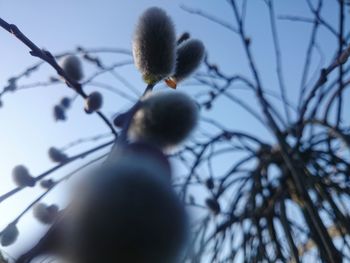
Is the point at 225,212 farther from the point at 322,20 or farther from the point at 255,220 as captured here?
the point at 322,20

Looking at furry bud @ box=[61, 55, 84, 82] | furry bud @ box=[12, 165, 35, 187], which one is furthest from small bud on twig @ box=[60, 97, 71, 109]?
furry bud @ box=[12, 165, 35, 187]

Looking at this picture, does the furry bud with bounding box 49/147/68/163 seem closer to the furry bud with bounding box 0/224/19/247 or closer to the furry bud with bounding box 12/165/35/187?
the furry bud with bounding box 12/165/35/187

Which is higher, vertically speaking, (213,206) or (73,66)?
(73,66)

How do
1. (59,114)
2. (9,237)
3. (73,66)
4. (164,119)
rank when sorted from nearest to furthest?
(164,119)
(9,237)
(73,66)
(59,114)

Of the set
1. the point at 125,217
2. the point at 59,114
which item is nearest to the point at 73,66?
the point at 59,114

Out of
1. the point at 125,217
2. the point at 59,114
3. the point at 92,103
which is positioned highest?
the point at 59,114

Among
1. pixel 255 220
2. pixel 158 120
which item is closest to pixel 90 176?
pixel 158 120

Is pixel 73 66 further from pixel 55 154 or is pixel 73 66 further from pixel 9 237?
pixel 9 237

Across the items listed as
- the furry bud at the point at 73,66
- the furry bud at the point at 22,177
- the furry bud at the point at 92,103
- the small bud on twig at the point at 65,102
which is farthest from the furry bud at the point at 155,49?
the small bud on twig at the point at 65,102
